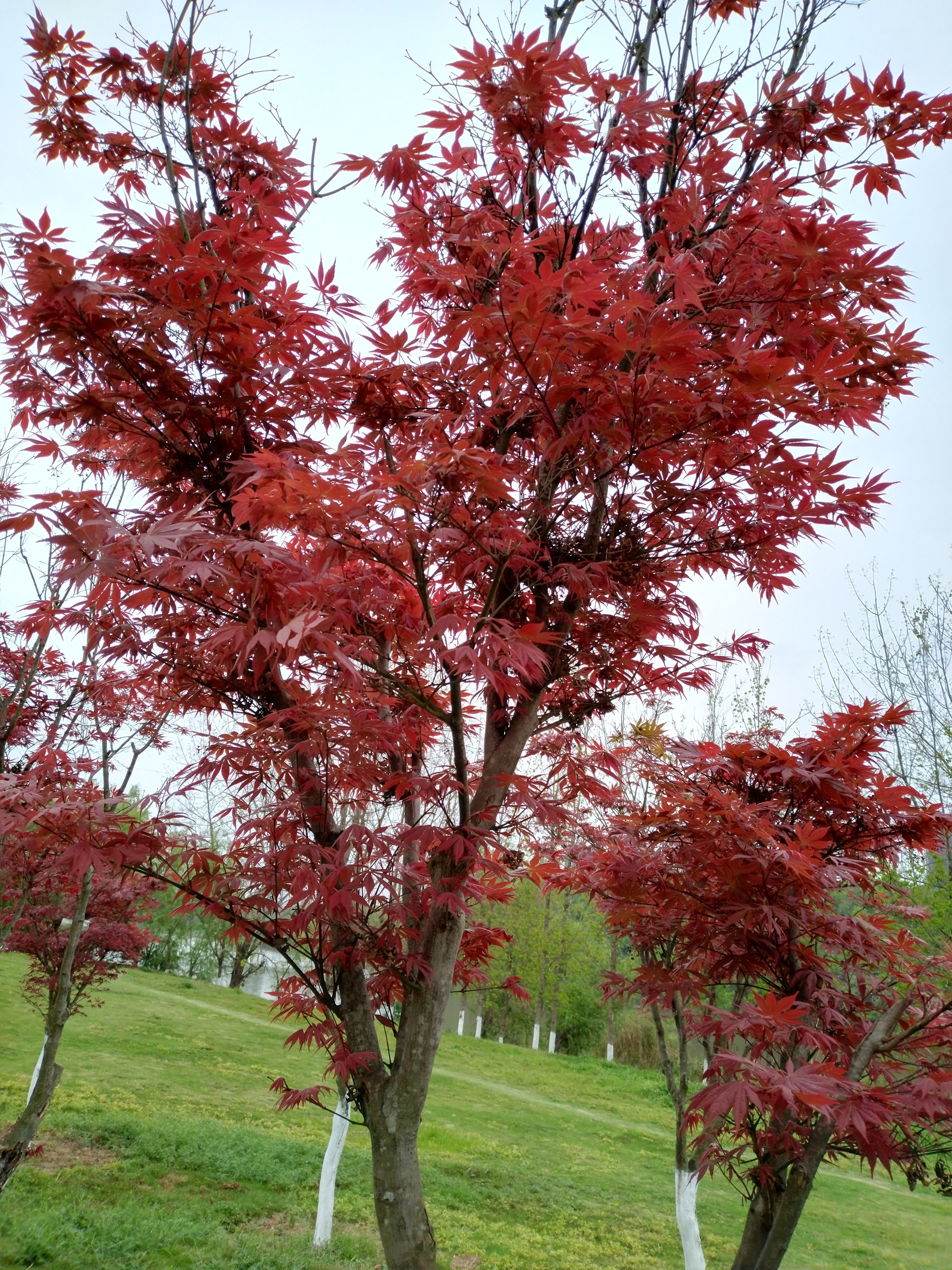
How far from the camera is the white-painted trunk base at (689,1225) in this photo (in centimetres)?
477

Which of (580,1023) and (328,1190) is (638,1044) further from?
(328,1190)

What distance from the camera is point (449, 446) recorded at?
2.17 metres

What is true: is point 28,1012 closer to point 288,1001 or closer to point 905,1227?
point 288,1001

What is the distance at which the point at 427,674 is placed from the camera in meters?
2.80

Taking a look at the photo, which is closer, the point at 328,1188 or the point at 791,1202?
the point at 791,1202

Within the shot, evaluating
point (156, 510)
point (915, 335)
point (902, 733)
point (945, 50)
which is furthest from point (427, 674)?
point (902, 733)

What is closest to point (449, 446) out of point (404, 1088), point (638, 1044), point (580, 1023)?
point (404, 1088)

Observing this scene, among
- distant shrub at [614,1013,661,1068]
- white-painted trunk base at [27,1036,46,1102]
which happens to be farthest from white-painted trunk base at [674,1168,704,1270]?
distant shrub at [614,1013,661,1068]

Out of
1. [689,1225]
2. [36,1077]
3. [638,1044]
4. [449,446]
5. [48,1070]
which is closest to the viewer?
[449,446]

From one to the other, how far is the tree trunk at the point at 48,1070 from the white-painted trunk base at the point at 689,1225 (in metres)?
4.13

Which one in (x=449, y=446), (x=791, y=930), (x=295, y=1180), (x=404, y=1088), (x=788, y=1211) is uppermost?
(x=449, y=446)

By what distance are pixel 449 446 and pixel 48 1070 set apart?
17.4ft

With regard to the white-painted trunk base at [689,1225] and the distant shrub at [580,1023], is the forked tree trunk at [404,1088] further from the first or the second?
the distant shrub at [580,1023]

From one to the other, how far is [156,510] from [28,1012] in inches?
471
